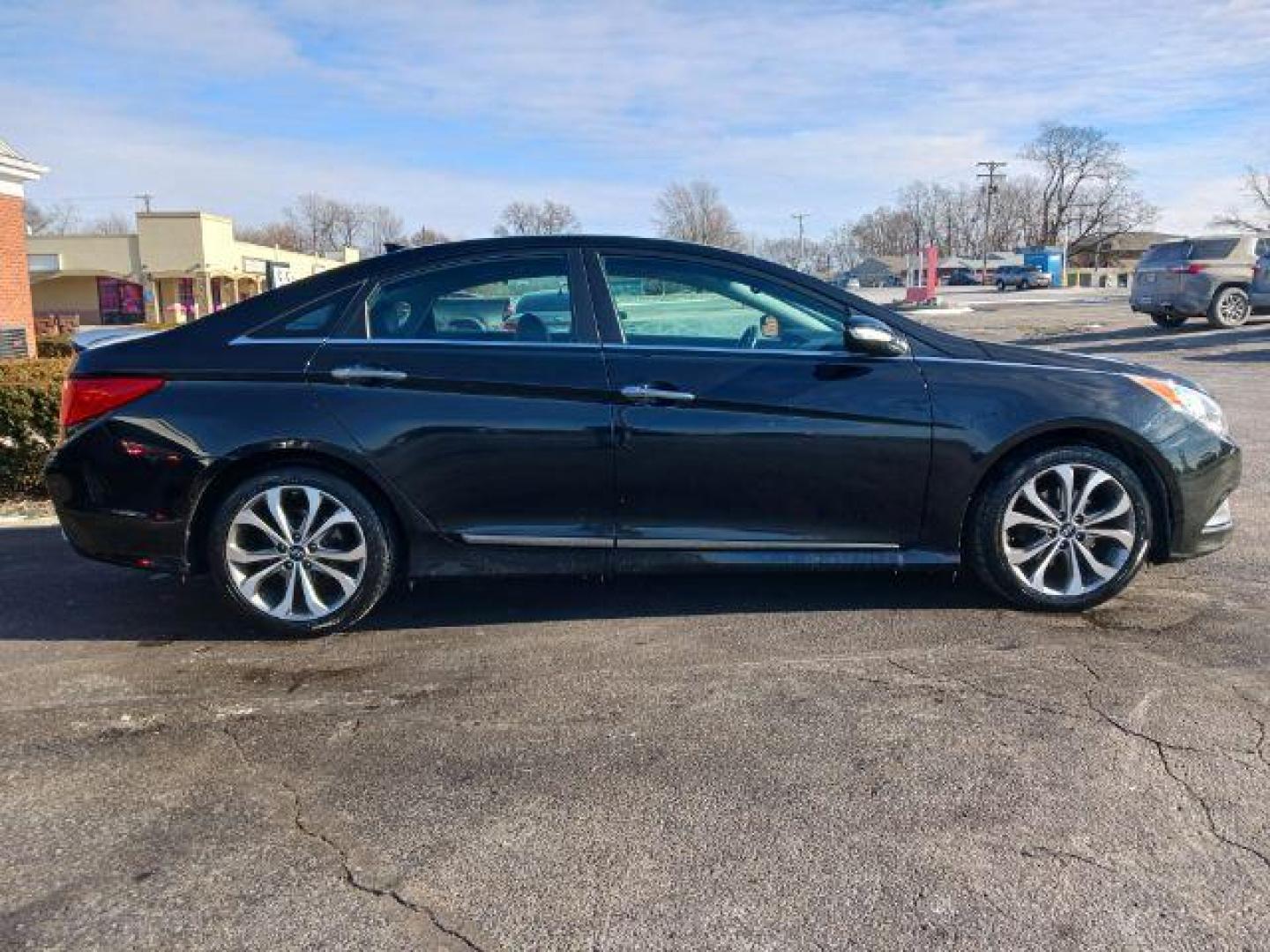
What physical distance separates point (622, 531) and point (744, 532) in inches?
20.2

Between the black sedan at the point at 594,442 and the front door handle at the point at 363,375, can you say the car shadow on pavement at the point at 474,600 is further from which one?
the front door handle at the point at 363,375

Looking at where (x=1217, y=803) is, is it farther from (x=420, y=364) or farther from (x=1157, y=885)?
(x=420, y=364)

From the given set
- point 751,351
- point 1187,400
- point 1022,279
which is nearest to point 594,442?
point 751,351

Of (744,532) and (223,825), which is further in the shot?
(744,532)

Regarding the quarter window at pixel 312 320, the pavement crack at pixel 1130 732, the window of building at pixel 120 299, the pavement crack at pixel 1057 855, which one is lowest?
the pavement crack at pixel 1057 855

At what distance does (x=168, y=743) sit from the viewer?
331cm

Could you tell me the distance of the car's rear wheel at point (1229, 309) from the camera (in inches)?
790

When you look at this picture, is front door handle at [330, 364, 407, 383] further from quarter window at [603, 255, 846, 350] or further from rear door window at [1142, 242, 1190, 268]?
rear door window at [1142, 242, 1190, 268]

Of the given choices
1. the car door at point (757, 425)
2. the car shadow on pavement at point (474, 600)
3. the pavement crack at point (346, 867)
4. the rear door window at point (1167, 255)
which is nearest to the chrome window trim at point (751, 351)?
the car door at point (757, 425)

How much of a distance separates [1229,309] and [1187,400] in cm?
1882

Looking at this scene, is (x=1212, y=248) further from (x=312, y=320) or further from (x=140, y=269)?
(x=140, y=269)

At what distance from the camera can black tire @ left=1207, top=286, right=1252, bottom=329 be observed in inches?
790

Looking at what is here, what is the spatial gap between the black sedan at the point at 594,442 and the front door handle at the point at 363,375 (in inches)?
0.4

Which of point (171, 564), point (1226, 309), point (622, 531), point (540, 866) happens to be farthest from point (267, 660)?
point (1226, 309)
